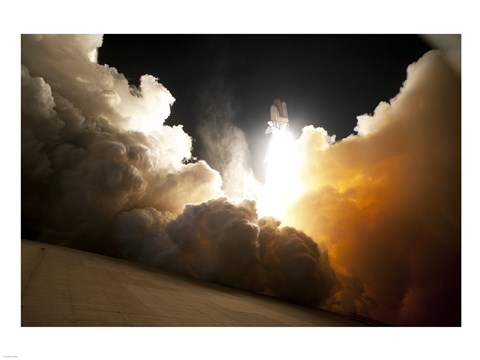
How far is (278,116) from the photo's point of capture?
20688mm

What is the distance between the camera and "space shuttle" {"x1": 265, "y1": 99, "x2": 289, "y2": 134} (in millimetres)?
18297

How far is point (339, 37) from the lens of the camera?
451 inches

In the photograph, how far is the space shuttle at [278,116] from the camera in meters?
18.3

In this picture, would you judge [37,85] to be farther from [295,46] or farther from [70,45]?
[295,46]
